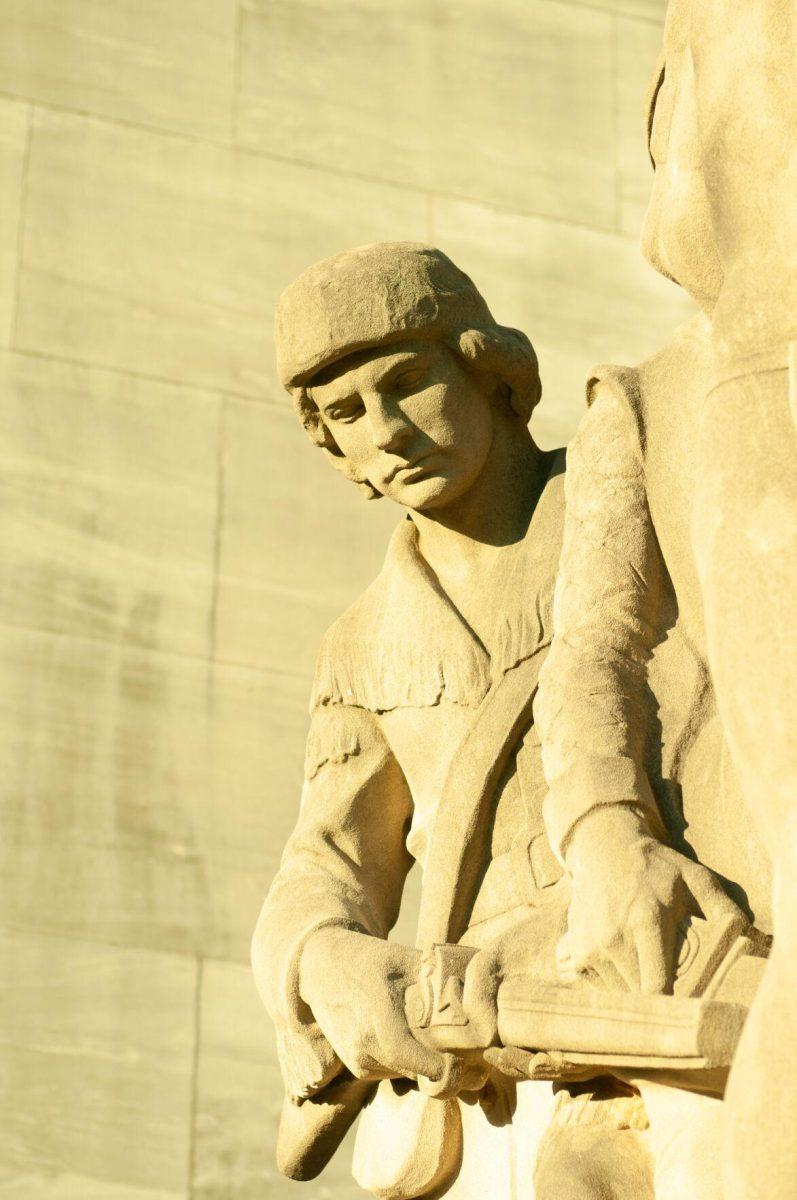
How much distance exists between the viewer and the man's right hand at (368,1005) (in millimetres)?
3654

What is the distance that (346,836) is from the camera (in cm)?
439

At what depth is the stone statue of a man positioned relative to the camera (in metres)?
3.95

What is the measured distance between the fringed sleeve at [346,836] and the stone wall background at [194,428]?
2.29 m

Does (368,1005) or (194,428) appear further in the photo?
(194,428)

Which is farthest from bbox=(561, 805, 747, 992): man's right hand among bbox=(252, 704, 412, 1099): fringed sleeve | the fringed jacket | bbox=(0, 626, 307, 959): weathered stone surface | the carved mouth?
bbox=(0, 626, 307, 959): weathered stone surface

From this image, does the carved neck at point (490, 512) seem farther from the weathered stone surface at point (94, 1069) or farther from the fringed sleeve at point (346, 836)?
the weathered stone surface at point (94, 1069)

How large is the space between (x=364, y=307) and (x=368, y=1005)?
1115 mm

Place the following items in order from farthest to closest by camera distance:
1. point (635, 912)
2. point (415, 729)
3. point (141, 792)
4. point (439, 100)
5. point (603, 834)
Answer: point (439, 100) → point (141, 792) → point (415, 729) → point (603, 834) → point (635, 912)

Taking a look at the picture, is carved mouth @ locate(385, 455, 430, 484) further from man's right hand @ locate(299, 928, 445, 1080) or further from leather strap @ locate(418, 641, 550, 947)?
man's right hand @ locate(299, 928, 445, 1080)

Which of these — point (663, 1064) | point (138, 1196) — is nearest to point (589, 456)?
point (663, 1064)

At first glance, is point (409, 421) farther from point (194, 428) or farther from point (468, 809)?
point (194, 428)

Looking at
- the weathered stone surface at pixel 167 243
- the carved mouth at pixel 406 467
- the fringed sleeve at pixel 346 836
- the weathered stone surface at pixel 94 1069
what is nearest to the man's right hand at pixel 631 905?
the fringed sleeve at pixel 346 836

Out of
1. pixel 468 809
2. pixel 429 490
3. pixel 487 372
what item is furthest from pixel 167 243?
pixel 468 809

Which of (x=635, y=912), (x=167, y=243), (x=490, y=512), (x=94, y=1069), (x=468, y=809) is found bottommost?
(x=94, y=1069)
